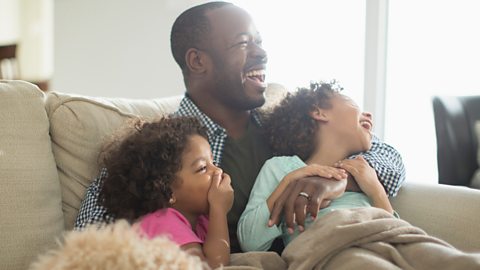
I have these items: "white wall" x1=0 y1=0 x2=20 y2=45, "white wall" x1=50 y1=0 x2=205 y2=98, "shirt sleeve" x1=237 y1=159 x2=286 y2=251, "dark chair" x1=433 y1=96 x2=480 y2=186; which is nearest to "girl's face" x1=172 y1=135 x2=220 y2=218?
"shirt sleeve" x1=237 y1=159 x2=286 y2=251

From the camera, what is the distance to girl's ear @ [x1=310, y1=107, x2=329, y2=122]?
1.63 meters

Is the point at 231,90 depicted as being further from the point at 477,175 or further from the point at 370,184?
the point at 477,175

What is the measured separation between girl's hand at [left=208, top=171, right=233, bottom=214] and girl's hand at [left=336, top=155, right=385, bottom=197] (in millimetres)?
317

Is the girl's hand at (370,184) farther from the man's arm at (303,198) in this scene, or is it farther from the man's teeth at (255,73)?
the man's teeth at (255,73)

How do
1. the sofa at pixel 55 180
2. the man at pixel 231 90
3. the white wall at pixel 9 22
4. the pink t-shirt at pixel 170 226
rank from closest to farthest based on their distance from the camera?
1. the pink t-shirt at pixel 170 226
2. the sofa at pixel 55 180
3. the man at pixel 231 90
4. the white wall at pixel 9 22

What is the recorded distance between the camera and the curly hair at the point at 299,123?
1.62m

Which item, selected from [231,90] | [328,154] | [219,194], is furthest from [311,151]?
[219,194]

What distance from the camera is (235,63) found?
1655 mm

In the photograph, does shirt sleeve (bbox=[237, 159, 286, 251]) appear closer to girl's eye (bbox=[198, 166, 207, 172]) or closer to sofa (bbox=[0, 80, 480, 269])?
girl's eye (bbox=[198, 166, 207, 172])

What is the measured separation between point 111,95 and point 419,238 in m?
2.49

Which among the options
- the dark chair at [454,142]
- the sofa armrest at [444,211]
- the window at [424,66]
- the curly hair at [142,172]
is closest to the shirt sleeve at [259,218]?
the curly hair at [142,172]

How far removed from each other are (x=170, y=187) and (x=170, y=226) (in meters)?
0.09

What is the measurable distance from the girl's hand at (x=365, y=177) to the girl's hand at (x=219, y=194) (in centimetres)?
32

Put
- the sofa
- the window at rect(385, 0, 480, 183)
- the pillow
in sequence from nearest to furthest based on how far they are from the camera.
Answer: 1. the sofa
2. the pillow
3. the window at rect(385, 0, 480, 183)
